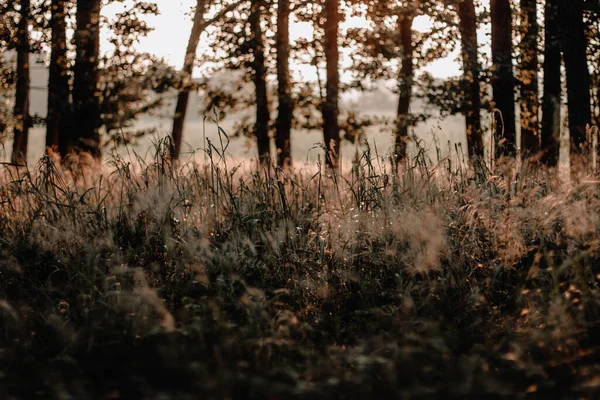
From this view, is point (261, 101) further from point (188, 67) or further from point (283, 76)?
point (283, 76)

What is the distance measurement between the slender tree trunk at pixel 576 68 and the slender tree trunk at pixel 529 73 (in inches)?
115

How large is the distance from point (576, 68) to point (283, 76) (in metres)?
5.70

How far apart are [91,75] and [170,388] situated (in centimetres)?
861

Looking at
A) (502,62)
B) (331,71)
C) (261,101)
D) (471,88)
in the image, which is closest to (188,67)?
(261,101)

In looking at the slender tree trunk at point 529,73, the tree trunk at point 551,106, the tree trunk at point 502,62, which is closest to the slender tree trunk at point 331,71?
the tree trunk at point 502,62

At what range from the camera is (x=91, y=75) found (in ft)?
33.2

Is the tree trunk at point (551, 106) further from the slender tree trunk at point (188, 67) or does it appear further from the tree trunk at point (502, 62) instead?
the slender tree trunk at point (188, 67)

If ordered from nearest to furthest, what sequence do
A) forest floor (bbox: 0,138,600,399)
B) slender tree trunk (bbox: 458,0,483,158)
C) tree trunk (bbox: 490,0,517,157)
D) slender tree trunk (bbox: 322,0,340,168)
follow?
forest floor (bbox: 0,138,600,399) → tree trunk (bbox: 490,0,517,157) → slender tree trunk (bbox: 458,0,483,158) → slender tree trunk (bbox: 322,0,340,168)

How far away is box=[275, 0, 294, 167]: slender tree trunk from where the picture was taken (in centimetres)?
1170

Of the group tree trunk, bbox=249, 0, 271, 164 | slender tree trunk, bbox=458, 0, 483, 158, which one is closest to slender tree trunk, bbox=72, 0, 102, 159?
tree trunk, bbox=249, 0, 271, 164

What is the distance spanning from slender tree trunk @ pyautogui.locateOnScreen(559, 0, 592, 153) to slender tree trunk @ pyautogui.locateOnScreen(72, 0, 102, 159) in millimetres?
6829

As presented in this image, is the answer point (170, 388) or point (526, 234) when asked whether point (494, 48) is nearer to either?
point (526, 234)

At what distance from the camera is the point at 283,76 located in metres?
11.9

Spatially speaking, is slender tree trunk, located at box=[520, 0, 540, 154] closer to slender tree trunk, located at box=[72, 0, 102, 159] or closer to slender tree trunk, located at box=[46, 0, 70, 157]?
slender tree trunk, located at box=[72, 0, 102, 159]
